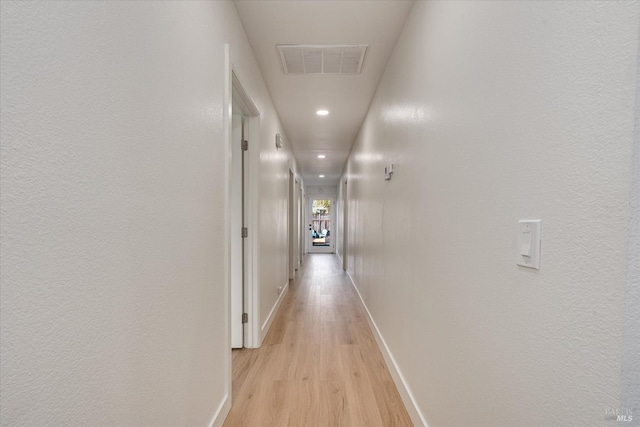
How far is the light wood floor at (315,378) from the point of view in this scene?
188 cm

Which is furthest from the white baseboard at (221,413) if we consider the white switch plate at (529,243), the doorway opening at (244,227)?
the white switch plate at (529,243)

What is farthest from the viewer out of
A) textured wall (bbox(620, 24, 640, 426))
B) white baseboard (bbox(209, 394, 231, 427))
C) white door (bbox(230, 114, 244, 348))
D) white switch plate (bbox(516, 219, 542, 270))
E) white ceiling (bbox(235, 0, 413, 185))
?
white door (bbox(230, 114, 244, 348))

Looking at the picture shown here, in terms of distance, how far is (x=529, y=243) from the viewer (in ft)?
2.67

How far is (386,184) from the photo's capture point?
8.79 feet

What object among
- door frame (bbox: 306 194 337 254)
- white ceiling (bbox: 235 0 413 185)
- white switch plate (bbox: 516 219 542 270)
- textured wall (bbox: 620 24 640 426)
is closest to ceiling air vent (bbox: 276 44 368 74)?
white ceiling (bbox: 235 0 413 185)

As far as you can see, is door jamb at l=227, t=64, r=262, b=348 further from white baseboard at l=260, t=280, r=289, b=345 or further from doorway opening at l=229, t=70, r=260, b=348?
white baseboard at l=260, t=280, r=289, b=345

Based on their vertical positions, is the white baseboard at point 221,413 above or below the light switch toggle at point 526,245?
below

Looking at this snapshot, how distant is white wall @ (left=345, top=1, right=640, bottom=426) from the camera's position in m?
0.61

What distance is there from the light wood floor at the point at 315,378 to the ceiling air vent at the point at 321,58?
248 centimetres

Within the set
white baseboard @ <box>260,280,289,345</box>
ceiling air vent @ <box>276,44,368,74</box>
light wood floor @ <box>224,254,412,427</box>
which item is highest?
ceiling air vent @ <box>276,44,368,74</box>

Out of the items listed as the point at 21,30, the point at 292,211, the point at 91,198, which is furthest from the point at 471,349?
the point at 292,211

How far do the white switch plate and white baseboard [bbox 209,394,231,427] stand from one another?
1.62 metres

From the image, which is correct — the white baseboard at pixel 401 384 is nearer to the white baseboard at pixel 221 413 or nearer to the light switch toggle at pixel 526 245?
the white baseboard at pixel 221 413

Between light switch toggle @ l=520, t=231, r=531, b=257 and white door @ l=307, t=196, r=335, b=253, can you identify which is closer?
light switch toggle @ l=520, t=231, r=531, b=257
